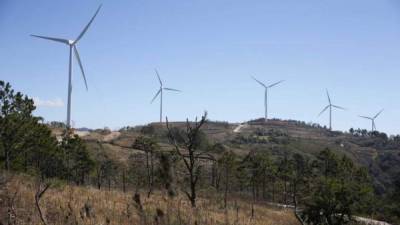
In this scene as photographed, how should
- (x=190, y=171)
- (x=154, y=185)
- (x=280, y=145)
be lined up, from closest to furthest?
(x=190, y=171), (x=154, y=185), (x=280, y=145)

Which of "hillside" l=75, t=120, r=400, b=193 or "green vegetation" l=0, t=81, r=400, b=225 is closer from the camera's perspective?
"green vegetation" l=0, t=81, r=400, b=225

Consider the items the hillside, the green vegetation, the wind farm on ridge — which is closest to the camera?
the wind farm on ridge

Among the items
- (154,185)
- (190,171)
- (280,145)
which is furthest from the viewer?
(280,145)

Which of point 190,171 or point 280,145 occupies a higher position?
point 280,145

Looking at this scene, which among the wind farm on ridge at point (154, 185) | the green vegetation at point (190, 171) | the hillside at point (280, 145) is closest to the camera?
the wind farm on ridge at point (154, 185)

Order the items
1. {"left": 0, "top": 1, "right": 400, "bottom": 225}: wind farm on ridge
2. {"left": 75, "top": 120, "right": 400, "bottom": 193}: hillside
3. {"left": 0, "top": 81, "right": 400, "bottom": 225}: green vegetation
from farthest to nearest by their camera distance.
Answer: {"left": 75, "top": 120, "right": 400, "bottom": 193}: hillside
{"left": 0, "top": 81, "right": 400, "bottom": 225}: green vegetation
{"left": 0, "top": 1, "right": 400, "bottom": 225}: wind farm on ridge

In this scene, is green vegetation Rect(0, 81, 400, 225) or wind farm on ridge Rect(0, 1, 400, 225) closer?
wind farm on ridge Rect(0, 1, 400, 225)

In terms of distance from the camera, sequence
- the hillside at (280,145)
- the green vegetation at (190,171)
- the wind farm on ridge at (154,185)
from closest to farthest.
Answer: the wind farm on ridge at (154,185)
the green vegetation at (190,171)
the hillside at (280,145)

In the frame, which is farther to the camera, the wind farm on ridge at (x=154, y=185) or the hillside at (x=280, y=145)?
the hillside at (x=280, y=145)

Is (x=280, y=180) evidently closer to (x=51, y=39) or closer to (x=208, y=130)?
(x=51, y=39)

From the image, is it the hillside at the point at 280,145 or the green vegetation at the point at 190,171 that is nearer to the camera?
the green vegetation at the point at 190,171

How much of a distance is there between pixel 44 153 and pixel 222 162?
892 inches

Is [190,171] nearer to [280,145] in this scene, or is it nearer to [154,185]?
[154,185]

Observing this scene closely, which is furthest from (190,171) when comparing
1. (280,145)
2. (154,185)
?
(280,145)
